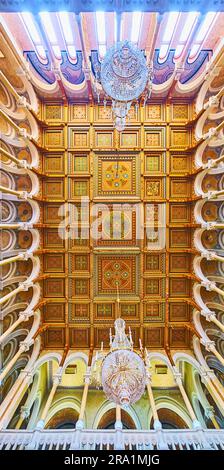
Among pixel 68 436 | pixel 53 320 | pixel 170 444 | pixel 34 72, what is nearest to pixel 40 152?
pixel 34 72

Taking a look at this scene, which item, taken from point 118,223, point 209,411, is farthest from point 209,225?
point 209,411

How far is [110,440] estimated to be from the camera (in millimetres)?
5309

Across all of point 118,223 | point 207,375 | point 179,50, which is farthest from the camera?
point 118,223

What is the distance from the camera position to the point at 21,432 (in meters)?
5.48

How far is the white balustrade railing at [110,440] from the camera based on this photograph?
17.0 feet

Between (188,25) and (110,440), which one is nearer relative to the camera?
(110,440)

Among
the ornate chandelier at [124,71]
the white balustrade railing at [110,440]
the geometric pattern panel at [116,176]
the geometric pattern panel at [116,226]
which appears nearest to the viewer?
the ornate chandelier at [124,71]

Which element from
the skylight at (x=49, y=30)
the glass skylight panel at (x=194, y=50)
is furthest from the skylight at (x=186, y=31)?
the skylight at (x=49, y=30)

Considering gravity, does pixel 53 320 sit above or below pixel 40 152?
below

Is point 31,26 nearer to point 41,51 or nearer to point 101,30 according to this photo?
point 41,51

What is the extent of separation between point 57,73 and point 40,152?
8.70ft

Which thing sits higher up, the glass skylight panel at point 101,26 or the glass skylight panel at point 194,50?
the glass skylight panel at point 101,26

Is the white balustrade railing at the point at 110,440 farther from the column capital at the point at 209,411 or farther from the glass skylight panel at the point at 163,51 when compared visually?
the glass skylight panel at the point at 163,51

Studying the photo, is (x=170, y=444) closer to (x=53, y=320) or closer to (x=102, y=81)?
(x=53, y=320)
